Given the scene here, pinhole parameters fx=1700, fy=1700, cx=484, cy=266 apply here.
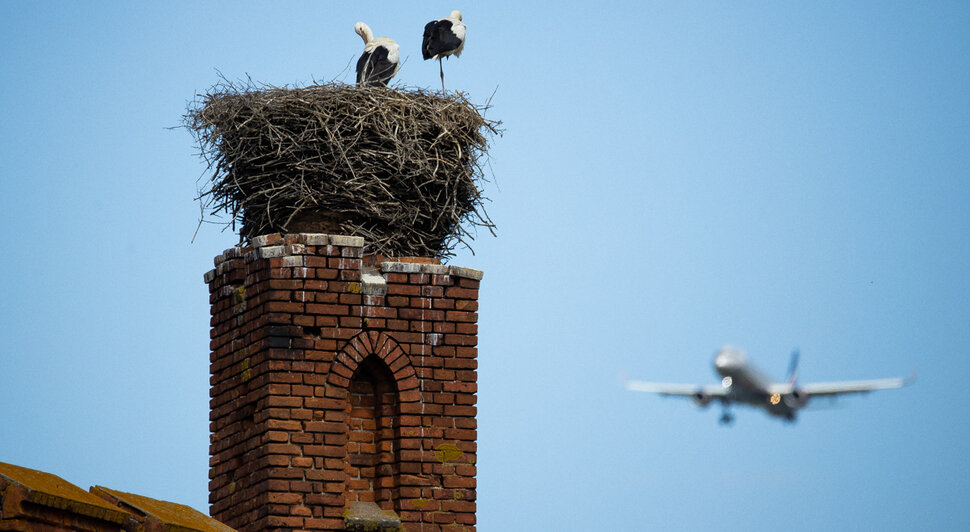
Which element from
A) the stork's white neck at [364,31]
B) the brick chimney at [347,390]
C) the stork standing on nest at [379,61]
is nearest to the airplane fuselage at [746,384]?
the stork's white neck at [364,31]

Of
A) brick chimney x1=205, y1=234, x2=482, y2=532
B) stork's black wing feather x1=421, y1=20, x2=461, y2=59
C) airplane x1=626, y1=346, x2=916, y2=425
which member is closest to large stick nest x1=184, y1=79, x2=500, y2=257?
brick chimney x1=205, y1=234, x2=482, y2=532

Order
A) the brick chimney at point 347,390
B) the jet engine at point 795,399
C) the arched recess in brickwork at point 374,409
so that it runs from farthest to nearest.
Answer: the jet engine at point 795,399, the arched recess in brickwork at point 374,409, the brick chimney at point 347,390

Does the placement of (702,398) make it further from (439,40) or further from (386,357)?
(386,357)

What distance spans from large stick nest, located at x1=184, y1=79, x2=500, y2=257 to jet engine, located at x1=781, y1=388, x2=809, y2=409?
1994cm

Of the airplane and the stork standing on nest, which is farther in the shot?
the airplane

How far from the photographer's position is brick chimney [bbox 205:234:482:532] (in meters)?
11.7

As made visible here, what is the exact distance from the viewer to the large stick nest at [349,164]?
1298 cm

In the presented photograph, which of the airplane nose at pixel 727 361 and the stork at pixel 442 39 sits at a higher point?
the airplane nose at pixel 727 361

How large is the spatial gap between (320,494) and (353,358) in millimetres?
1024

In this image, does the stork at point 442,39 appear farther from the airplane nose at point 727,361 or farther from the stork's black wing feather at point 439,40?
the airplane nose at point 727,361

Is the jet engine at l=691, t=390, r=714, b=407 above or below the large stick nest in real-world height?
above

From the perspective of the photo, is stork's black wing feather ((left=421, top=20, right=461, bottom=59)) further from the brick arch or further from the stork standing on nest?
the brick arch

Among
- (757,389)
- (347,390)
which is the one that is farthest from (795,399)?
(347,390)

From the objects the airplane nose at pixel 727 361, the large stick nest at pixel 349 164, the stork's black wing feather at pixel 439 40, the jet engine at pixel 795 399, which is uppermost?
the airplane nose at pixel 727 361
